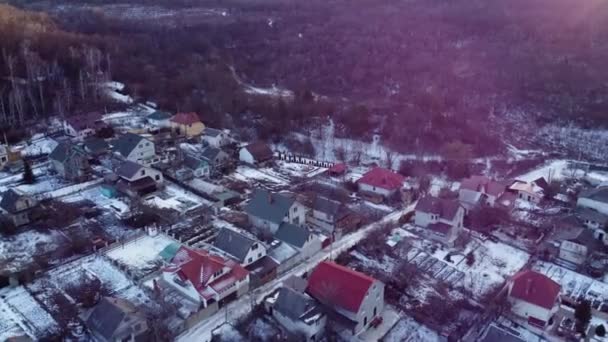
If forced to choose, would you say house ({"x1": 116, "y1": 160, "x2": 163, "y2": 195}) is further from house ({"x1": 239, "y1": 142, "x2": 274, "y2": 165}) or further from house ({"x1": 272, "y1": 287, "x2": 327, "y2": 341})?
house ({"x1": 272, "y1": 287, "x2": 327, "y2": 341})

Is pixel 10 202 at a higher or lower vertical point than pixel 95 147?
higher

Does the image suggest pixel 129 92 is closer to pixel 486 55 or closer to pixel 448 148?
pixel 448 148

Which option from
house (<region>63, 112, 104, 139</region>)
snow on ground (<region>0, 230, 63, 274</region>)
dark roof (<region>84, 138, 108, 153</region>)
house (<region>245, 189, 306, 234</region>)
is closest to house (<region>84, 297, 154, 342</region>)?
snow on ground (<region>0, 230, 63, 274</region>)

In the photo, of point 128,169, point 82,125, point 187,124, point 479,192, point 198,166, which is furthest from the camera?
point 187,124

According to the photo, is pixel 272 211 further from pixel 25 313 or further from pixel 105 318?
pixel 25 313

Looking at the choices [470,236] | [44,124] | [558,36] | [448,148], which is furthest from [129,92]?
[558,36]

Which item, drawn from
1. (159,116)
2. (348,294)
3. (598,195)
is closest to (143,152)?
(159,116)

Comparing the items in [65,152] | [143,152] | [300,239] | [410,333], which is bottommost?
[410,333]
